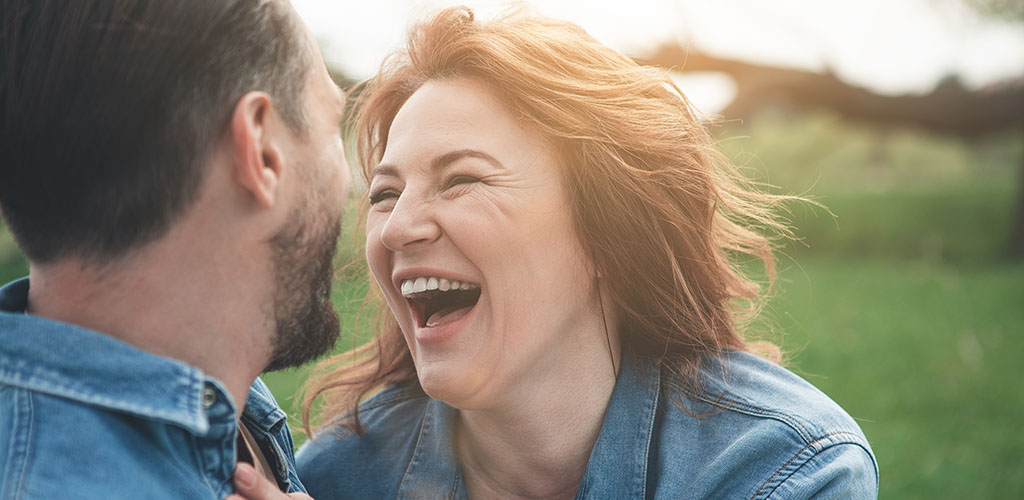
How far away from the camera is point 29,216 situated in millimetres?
1507

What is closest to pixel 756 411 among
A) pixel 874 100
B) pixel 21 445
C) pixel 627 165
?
pixel 627 165

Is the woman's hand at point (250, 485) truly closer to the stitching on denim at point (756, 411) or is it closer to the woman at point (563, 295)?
the woman at point (563, 295)

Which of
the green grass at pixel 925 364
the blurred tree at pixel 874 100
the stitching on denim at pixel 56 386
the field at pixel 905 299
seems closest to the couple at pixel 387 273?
the stitching on denim at pixel 56 386

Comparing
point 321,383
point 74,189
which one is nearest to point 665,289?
point 321,383

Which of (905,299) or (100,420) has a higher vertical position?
(100,420)

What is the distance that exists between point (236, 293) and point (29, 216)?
38 centimetres

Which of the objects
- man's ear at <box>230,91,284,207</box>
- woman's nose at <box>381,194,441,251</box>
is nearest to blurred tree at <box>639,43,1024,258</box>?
woman's nose at <box>381,194,441,251</box>

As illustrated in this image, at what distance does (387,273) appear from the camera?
2.37m

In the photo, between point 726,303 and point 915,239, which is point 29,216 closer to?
point 726,303

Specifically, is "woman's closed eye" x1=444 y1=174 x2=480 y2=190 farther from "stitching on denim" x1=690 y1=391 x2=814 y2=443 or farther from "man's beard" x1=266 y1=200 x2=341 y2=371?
"stitching on denim" x1=690 y1=391 x2=814 y2=443

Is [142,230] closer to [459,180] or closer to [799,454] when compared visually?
[459,180]

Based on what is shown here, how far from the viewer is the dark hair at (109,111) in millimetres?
1442

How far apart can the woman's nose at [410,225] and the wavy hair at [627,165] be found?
14.3 inches

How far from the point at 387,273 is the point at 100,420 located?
3.34 feet
